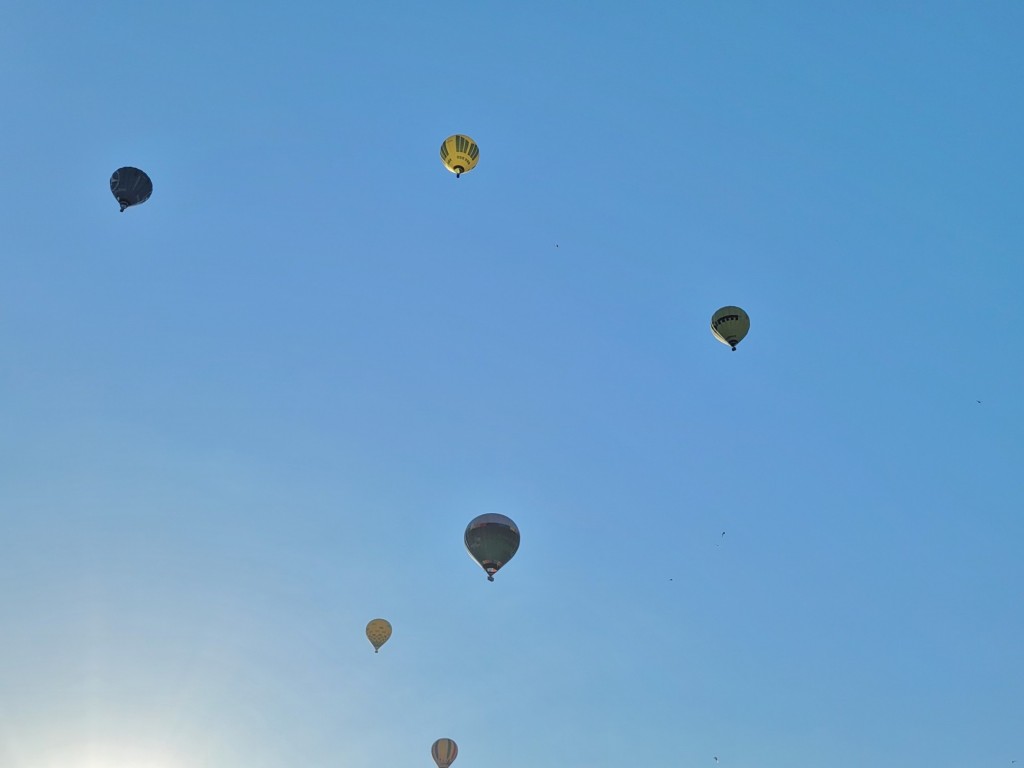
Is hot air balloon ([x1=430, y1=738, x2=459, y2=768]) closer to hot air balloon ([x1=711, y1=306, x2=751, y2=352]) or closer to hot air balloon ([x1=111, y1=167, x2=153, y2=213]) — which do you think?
hot air balloon ([x1=711, y1=306, x2=751, y2=352])

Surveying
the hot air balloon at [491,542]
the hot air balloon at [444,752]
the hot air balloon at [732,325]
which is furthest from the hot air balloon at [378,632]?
the hot air balloon at [732,325]

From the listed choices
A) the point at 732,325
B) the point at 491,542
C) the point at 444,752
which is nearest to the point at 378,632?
the point at 444,752

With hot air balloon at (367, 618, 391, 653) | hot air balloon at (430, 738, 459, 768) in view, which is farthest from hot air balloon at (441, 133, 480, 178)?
hot air balloon at (430, 738, 459, 768)

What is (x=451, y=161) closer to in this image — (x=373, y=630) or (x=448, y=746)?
(x=373, y=630)

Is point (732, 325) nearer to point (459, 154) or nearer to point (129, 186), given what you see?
point (459, 154)

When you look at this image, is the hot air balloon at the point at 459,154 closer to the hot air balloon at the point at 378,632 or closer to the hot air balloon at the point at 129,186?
the hot air balloon at the point at 129,186

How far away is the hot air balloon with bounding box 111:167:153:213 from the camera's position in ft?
156

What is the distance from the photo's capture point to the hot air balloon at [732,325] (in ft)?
154

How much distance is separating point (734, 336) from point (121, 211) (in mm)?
27300

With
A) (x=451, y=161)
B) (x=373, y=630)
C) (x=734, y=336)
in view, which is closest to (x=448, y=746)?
(x=373, y=630)

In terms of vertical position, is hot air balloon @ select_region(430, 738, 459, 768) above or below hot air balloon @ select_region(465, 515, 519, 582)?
below

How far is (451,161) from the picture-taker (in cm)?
4853

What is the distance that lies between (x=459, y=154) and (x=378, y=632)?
71.7 ft

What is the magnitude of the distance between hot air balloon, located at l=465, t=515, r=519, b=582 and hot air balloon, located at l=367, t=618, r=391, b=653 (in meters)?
9.31
